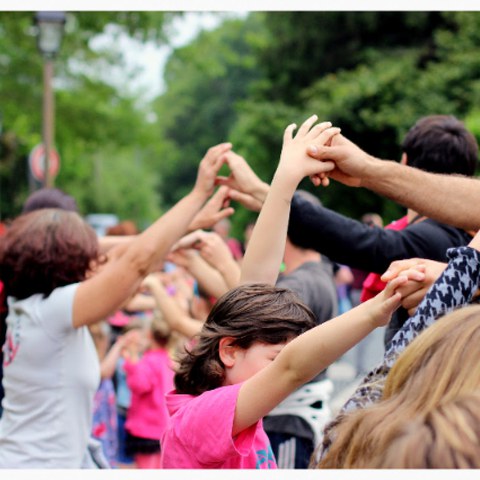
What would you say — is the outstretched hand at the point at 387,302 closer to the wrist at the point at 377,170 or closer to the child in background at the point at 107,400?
the wrist at the point at 377,170

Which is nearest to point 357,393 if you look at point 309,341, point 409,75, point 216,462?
point 309,341

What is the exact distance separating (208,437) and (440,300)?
662 millimetres

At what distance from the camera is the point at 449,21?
1916 centimetres

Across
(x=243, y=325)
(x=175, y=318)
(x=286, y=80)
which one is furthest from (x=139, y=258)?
(x=286, y=80)

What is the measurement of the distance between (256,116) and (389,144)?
14.2 feet

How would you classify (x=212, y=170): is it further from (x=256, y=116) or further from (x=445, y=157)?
(x=256, y=116)

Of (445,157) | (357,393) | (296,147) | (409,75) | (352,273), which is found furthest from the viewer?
(409,75)

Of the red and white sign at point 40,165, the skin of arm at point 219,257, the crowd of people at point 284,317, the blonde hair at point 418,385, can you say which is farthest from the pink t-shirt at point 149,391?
the red and white sign at point 40,165

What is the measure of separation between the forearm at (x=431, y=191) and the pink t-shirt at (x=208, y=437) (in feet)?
2.54

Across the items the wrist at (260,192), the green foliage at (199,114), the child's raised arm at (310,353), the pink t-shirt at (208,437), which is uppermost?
the wrist at (260,192)

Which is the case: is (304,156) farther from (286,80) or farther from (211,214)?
(286,80)

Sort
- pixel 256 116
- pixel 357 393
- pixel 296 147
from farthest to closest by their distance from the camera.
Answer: pixel 256 116 → pixel 296 147 → pixel 357 393

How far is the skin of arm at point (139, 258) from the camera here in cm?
273

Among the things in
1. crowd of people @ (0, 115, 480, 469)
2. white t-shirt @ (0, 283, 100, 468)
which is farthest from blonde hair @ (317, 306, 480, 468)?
white t-shirt @ (0, 283, 100, 468)
